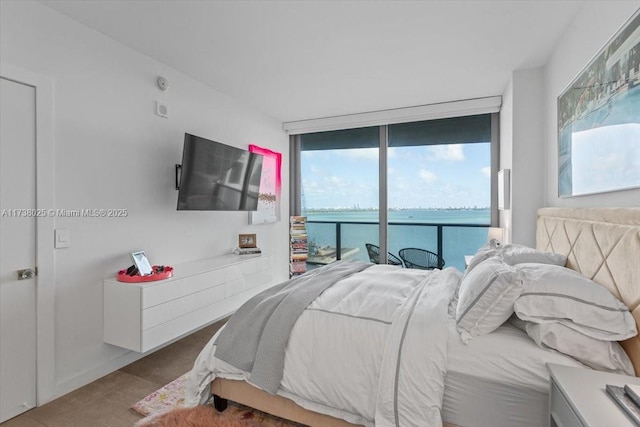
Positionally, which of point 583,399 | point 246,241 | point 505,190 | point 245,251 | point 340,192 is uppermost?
point 340,192

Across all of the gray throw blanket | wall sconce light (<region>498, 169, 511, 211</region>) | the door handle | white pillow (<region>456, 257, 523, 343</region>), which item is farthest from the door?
wall sconce light (<region>498, 169, 511, 211</region>)

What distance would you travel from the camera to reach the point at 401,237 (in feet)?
16.3

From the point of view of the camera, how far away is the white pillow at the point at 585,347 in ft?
4.24

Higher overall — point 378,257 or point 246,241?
point 246,241

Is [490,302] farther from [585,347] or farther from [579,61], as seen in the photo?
[579,61]

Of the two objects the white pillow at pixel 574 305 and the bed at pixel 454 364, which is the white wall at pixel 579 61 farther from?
the white pillow at pixel 574 305

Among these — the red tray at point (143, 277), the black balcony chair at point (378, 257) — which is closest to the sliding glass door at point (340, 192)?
the black balcony chair at point (378, 257)

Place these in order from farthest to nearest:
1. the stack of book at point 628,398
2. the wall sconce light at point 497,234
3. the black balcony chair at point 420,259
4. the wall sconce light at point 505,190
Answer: the black balcony chair at point 420,259 → the wall sconce light at point 497,234 → the wall sconce light at point 505,190 → the stack of book at point 628,398

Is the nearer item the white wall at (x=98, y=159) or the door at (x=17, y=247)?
the door at (x=17, y=247)

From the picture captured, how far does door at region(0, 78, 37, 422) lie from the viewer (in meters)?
1.94

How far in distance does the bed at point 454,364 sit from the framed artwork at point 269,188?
262 cm

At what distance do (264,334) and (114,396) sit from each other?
4.45 ft

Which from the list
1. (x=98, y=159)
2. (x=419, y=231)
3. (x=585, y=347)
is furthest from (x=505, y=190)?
(x=98, y=159)

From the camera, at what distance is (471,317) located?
1.56m
